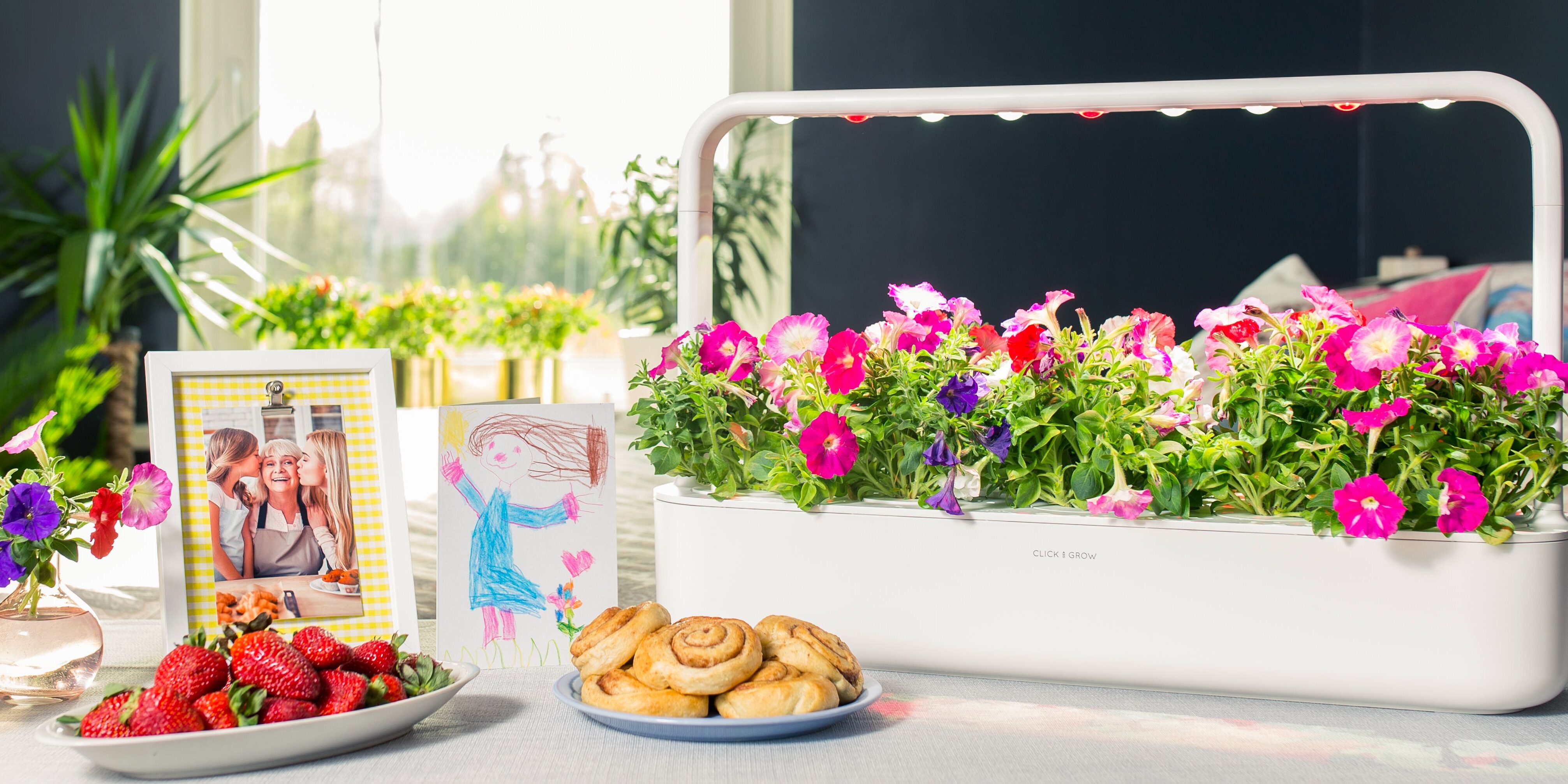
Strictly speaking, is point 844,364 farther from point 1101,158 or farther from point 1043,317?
point 1101,158

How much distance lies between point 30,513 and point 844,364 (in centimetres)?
55

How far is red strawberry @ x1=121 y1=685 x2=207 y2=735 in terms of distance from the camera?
0.59 metres

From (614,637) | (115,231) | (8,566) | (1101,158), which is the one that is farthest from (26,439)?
(1101,158)

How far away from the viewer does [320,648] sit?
2.17ft

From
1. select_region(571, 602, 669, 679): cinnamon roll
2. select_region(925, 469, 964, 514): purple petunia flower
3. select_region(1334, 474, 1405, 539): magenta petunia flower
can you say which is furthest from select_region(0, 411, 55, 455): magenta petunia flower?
select_region(1334, 474, 1405, 539): magenta petunia flower

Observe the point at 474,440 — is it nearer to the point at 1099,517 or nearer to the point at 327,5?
the point at 1099,517

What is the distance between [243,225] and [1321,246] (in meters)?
4.16


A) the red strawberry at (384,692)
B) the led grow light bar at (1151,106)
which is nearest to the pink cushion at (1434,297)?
the led grow light bar at (1151,106)

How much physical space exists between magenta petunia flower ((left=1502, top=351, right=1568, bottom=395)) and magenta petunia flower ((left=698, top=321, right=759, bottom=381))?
499 millimetres

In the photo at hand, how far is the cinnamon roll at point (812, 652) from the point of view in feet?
2.24

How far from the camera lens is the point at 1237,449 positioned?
2.42 ft

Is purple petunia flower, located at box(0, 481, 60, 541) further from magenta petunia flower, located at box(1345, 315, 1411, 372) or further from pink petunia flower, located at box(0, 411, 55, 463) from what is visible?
magenta petunia flower, located at box(1345, 315, 1411, 372)

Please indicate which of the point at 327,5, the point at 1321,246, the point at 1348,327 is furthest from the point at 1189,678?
the point at 327,5

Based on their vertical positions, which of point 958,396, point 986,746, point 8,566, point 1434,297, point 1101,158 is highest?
point 1101,158
